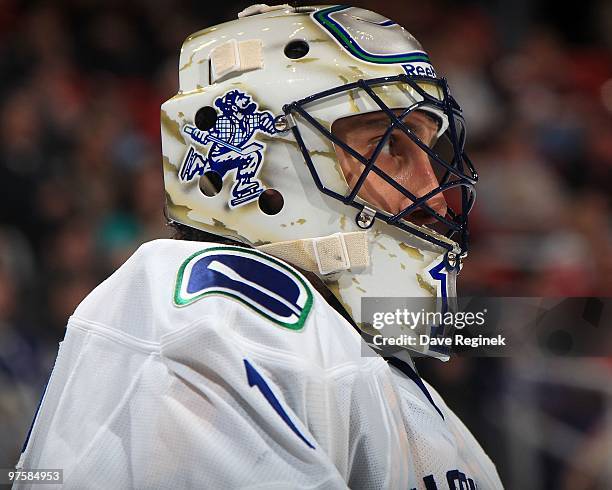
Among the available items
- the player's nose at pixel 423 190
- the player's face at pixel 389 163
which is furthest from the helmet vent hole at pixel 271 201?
the player's nose at pixel 423 190

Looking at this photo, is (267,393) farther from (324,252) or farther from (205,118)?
(205,118)

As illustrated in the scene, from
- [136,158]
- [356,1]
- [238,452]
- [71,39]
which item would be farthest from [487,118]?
[238,452]

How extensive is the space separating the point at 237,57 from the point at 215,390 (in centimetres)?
73

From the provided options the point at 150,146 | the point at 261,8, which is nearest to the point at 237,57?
the point at 261,8

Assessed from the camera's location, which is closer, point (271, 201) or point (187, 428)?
point (187, 428)

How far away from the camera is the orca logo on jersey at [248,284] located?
4.60ft

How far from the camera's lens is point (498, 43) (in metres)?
4.46

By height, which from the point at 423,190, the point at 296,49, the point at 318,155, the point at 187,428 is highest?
the point at 296,49

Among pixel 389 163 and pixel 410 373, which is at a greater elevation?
pixel 389 163

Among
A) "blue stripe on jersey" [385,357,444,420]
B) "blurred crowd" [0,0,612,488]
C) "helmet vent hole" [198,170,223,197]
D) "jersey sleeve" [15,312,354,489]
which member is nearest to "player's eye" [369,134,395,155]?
"helmet vent hole" [198,170,223,197]

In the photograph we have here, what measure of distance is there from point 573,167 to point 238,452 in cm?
319

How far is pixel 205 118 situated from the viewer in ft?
5.86

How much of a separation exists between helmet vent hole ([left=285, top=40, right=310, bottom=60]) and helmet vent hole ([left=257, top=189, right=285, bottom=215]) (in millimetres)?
275

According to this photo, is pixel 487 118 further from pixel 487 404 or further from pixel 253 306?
pixel 253 306
